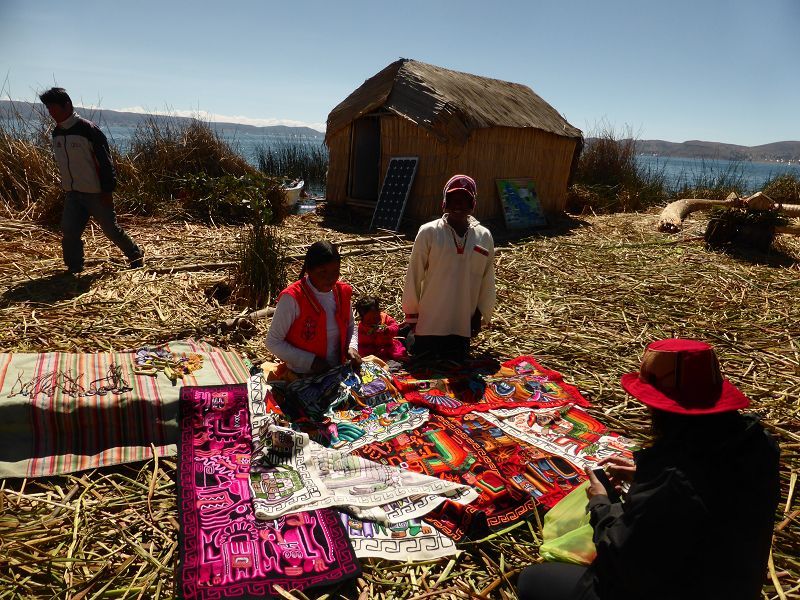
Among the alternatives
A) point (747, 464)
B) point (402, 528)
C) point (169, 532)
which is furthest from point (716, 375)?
point (169, 532)

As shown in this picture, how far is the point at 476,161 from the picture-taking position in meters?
8.81

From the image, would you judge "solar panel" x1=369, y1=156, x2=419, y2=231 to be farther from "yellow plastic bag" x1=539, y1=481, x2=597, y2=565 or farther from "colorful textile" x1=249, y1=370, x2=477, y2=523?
"yellow plastic bag" x1=539, y1=481, x2=597, y2=565

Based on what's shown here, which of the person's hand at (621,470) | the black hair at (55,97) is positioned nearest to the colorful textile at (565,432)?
the person's hand at (621,470)

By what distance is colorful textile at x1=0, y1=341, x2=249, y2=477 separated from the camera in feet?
8.01

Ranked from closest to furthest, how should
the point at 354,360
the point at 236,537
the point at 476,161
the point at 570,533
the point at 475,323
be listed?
1. the point at 570,533
2. the point at 236,537
3. the point at 354,360
4. the point at 475,323
5. the point at 476,161

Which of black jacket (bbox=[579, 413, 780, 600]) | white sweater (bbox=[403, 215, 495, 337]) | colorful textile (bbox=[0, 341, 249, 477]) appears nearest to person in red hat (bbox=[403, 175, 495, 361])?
white sweater (bbox=[403, 215, 495, 337])

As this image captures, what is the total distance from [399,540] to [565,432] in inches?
48.1

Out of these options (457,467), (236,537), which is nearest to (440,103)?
(457,467)

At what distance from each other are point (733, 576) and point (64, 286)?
5338 mm

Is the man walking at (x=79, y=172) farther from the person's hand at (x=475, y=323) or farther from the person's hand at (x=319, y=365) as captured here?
the person's hand at (x=475, y=323)

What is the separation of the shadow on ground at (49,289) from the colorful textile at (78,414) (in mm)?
2060

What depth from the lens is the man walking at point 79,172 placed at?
4988 millimetres

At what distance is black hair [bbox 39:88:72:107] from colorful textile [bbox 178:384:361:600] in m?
3.76

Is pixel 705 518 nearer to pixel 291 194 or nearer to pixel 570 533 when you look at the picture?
pixel 570 533
